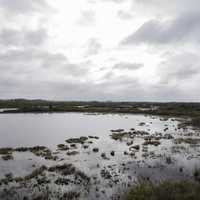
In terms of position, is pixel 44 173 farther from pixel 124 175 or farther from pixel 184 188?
pixel 184 188

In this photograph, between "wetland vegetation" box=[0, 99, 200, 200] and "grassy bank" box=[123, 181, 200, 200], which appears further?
Answer: "wetland vegetation" box=[0, 99, 200, 200]

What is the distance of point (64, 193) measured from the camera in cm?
1270

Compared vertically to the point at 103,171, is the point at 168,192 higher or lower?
higher

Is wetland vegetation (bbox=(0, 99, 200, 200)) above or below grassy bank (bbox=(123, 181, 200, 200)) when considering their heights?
below

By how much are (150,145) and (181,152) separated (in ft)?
15.9

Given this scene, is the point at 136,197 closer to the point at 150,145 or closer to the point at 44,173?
the point at 44,173

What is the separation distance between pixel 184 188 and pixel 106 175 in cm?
562

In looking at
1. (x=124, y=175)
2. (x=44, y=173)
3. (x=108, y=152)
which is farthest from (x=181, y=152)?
(x=44, y=173)

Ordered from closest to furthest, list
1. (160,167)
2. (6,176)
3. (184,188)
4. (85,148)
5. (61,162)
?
(184,188)
(6,176)
(160,167)
(61,162)
(85,148)

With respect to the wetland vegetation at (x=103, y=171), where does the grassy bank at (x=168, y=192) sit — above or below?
above

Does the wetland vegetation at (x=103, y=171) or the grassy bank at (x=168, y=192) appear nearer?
the grassy bank at (x=168, y=192)

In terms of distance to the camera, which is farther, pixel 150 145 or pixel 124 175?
pixel 150 145

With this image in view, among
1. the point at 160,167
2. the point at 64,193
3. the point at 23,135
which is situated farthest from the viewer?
the point at 23,135

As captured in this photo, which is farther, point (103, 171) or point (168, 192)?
point (103, 171)
